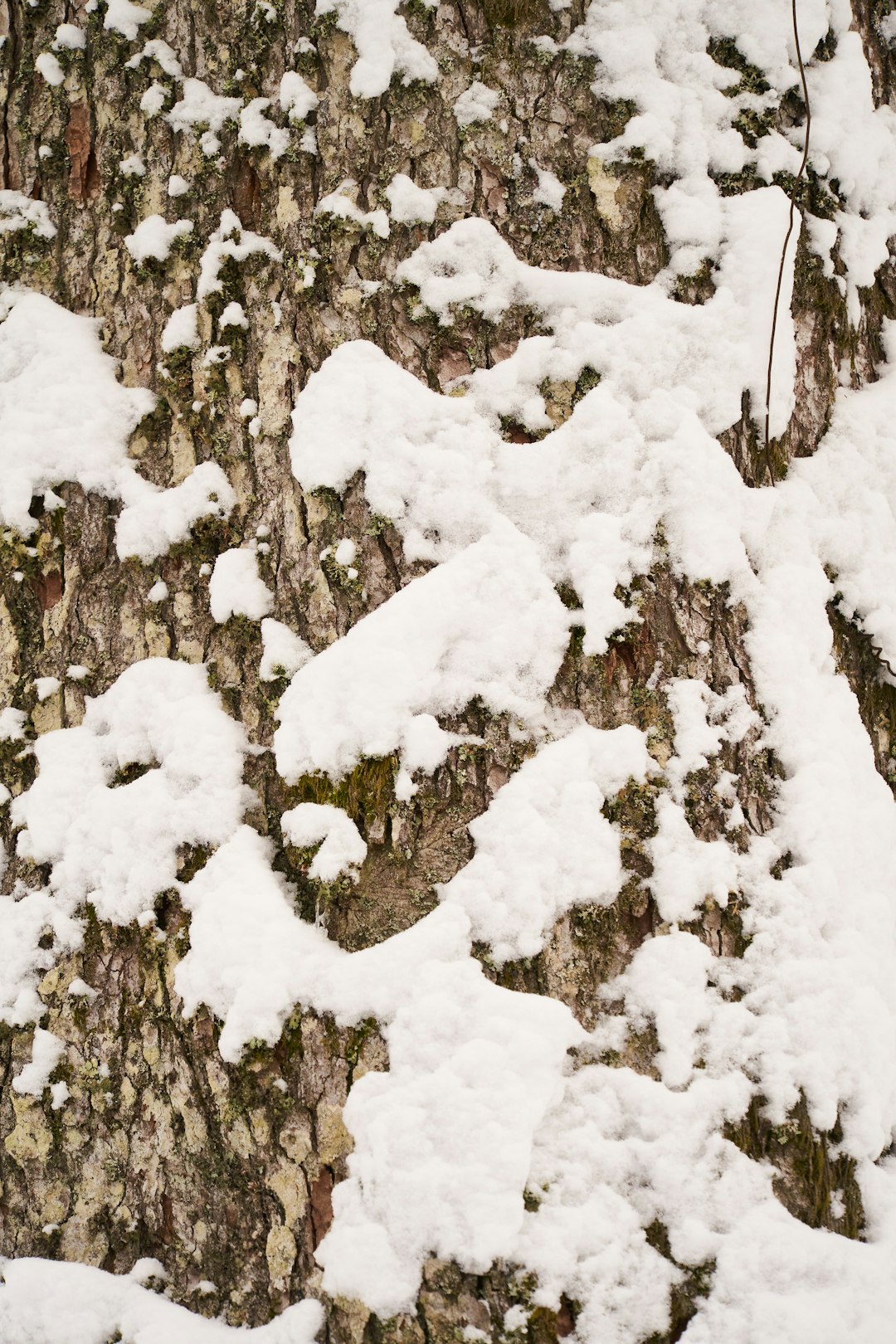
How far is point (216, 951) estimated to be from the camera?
3.95 feet

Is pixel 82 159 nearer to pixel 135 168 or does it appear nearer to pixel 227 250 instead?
pixel 135 168

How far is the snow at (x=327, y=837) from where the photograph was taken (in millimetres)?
1210

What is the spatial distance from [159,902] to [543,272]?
119 centimetres

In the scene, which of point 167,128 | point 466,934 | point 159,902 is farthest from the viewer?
point 167,128

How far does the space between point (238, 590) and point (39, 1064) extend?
2.63ft

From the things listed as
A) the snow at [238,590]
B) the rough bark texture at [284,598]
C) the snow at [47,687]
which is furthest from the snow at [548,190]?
the snow at [47,687]

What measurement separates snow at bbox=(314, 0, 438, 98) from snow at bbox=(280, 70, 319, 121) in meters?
0.07

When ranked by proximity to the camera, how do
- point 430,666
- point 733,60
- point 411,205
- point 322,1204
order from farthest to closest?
point 733,60 < point 411,205 < point 430,666 < point 322,1204

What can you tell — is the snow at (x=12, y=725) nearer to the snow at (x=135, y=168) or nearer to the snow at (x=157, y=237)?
the snow at (x=157, y=237)

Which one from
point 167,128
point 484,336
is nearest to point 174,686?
point 484,336

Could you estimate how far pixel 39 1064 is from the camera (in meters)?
1.28

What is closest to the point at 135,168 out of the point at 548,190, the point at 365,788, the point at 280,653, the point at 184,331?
the point at 184,331

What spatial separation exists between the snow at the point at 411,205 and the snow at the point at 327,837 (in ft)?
3.21

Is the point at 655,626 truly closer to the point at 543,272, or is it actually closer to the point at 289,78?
the point at 543,272
